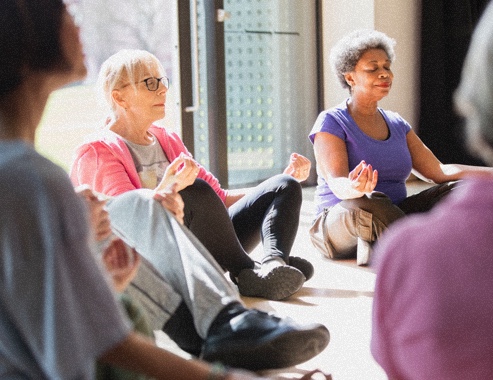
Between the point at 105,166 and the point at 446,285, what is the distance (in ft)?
5.32

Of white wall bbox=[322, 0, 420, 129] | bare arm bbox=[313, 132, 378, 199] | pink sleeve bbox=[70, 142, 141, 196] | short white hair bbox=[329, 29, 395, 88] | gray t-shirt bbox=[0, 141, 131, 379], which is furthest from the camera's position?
white wall bbox=[322, 0, 420, 129]

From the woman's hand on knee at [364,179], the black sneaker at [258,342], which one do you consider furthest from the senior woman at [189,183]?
the black sneaker at [258,342]

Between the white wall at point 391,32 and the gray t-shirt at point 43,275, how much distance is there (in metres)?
5.07

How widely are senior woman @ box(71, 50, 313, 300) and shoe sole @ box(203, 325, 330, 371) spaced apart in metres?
0.58

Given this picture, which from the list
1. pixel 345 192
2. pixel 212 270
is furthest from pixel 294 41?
pixel 212 270

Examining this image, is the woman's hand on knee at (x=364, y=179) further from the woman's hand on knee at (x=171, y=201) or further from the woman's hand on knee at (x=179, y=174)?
the woman's hand on knee at (x=171, y=201)

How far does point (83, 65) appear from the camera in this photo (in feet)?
3.51

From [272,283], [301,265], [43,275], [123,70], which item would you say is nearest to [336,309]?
[272,283]

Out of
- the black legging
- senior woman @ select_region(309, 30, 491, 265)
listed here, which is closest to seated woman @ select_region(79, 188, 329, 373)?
the black legging

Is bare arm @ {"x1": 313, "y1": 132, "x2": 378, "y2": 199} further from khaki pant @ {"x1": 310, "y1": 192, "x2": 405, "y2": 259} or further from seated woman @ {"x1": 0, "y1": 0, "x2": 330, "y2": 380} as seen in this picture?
seated woman @ {"x1": 0, "y1": 0, "x2": 330, "y2": 380}

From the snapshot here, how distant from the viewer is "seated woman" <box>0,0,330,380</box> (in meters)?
0.84

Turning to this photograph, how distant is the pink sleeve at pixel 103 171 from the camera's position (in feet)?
7.65

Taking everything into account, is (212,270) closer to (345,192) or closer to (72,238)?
(72,238)

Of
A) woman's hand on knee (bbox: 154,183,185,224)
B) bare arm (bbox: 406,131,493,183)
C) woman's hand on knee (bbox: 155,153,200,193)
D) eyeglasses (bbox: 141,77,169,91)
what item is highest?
eyeglasses (bbox: 141,77,169,91)
